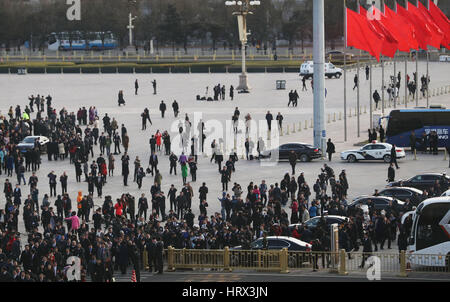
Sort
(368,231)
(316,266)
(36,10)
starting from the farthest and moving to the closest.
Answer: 1. (36,10)
2. (368,231)
3. (316,266)

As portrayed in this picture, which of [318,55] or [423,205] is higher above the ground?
[318,55]

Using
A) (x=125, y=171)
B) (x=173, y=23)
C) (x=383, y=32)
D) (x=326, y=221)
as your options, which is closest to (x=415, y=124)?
(x=383, y=32)

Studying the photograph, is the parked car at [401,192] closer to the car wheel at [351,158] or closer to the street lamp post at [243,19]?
the car wheel at [351,158]

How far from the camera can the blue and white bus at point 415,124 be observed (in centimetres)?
4966

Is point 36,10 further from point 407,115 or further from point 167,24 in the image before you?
point 407,115

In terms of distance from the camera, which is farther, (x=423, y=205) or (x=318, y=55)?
(x=318, y=55)

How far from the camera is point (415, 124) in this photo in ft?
164

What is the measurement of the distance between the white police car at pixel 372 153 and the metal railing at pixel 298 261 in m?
18.3

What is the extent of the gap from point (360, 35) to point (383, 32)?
1.78 m

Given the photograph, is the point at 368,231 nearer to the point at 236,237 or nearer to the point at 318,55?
the point at 236,237

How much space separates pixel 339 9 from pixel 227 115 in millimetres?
51233

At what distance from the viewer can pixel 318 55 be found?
4959 cm

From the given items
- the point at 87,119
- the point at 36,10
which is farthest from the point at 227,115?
the point at 36,10
